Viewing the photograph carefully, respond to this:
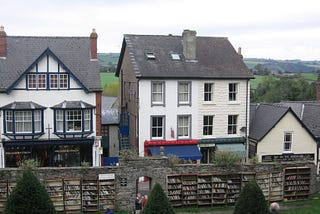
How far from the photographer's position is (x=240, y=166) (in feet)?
94.9

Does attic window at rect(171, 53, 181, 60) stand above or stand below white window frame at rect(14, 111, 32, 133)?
above

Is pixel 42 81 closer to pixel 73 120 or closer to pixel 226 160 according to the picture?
pixel 73 120

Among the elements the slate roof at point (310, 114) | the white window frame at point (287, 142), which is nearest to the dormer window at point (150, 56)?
the white window frame at point (287, 142)

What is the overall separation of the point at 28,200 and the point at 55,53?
60.3ft

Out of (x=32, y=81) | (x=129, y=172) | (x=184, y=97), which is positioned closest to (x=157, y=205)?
(x=129, y=172)

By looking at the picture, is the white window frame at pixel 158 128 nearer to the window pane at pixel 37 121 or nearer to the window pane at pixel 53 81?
the window pane at pixel 53 81

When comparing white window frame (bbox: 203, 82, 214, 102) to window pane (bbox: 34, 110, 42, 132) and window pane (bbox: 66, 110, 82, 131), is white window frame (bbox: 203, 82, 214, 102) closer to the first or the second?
window pane (bbox: 66, 110, 82, 131)

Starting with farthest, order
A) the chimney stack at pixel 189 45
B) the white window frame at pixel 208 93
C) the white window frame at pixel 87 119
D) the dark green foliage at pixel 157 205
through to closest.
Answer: the chimney stack at pixel 189 45, the white window frame at pixel 208 93, the white window frame at pixel 87 119, the dark green foliage at pixel 157 205

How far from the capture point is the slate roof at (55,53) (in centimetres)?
3428

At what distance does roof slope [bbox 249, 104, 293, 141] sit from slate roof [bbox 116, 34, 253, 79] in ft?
11.7

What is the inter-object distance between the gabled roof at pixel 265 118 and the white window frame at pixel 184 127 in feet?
18.2

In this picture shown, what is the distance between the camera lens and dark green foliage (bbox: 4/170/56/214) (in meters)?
18.7

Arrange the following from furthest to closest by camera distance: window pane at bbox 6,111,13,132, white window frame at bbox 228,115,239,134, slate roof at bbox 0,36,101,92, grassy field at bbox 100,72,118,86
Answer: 1. grassy field at bbox 100,72,118,86
2. white window frame at bbox 228,115,239,134
3. slate roof at bbox 0,36,101,92
4. window pane at bbox 6,111,13,132

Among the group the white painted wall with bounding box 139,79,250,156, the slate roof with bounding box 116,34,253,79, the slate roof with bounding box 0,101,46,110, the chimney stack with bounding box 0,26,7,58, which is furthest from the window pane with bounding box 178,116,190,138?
the chimney stack with bounding box 0,26,7,58
